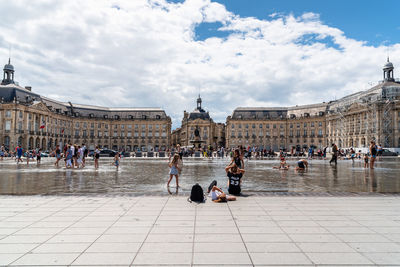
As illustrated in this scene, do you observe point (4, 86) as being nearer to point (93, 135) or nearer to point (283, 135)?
point (93, 135)

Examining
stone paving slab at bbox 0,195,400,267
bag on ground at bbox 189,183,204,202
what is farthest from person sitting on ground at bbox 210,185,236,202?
bag on ground at bbox 189,183,204,202

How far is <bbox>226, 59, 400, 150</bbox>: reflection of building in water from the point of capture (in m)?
64.8

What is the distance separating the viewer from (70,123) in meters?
94.0

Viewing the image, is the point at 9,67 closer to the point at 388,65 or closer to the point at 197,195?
the point at 197,195

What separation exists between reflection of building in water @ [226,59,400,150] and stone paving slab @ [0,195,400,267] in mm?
67249

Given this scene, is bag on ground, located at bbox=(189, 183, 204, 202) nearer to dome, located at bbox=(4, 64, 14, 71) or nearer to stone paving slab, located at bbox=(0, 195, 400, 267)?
stone paving slab, located at bbox=(0, 195, 400, 267)

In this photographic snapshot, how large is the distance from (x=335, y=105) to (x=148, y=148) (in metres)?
64.0

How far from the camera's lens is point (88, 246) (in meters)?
4.91

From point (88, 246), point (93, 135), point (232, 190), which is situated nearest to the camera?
point (88, 246)

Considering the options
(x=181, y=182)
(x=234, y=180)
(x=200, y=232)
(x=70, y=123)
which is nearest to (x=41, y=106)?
(x=70, y=123)

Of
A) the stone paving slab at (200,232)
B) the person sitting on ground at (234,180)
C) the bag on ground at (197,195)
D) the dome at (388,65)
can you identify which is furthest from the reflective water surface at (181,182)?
the dome at (388,65)

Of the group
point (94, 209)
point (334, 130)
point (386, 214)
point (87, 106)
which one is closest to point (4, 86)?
point (87, 106)

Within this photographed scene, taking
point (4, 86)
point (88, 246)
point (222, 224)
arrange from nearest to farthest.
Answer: point (88, 246) → point (222, 224) → point (4, 86)

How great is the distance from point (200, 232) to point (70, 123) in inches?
3875
